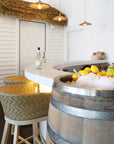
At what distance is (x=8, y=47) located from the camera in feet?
16.1

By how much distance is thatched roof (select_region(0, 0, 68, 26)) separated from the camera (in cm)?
448

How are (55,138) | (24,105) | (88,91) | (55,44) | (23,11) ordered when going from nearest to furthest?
(88,91), (55,138), (24,105), (23,11), (55,44)

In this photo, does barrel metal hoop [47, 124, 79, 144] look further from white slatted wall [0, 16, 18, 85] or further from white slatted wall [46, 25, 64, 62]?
white slatted wall [46, 25, 64, 62]

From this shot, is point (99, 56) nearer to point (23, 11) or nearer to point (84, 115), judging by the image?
point (23, 11)

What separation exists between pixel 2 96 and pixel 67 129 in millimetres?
857

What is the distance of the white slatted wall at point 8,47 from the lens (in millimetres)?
4766

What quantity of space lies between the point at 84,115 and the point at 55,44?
5.52 metres

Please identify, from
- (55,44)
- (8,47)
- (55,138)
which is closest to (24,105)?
(55,138)

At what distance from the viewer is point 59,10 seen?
253 inches

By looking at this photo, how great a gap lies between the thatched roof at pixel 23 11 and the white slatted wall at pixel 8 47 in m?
0.31

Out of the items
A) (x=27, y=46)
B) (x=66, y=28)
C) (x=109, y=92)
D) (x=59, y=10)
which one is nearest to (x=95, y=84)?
(x=109, y=92)

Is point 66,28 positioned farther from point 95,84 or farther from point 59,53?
point 95,84

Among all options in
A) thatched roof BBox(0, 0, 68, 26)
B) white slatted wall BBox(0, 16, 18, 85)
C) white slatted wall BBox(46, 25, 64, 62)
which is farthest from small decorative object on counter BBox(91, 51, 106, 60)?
white slatted wall BBox(0, 16, 18, 85)

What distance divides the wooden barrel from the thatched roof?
Answer: 422cm
